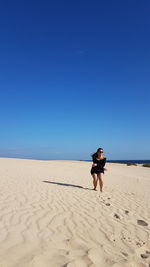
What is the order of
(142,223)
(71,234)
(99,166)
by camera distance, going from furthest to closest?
(99,166)
(142,223)
(71,234)

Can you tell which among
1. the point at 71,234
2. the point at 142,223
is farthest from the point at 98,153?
the point at 71,234

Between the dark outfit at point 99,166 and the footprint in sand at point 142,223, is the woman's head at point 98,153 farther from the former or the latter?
the footprint in sand at point 142,223

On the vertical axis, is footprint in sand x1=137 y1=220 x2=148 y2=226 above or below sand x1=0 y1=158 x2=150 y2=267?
below

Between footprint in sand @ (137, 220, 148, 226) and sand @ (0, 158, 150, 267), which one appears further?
footprint in sand @ (137, 220, 148, 226)

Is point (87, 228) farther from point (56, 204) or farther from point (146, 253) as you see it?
point (56, 204)

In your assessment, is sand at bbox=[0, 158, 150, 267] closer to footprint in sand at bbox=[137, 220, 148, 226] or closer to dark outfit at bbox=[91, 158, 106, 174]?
footprint in sand at bbox=[137, 220, 148, 226]

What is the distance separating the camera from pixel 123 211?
5996 mm

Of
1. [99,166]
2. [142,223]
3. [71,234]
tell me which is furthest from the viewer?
[99,166]

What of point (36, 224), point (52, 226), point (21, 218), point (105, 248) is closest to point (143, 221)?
point (105, 248)

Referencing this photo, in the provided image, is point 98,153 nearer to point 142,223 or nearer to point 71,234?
point 142,223

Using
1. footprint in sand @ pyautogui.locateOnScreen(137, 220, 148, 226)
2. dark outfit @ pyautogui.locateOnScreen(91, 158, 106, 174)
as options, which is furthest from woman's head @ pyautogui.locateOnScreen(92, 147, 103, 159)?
footprint in sand @ pyautogui.locateOnScreen(137, 220, 148, 226)

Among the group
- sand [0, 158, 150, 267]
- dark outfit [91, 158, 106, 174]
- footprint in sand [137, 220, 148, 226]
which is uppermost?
dark outfit [91, 158, 106, 174]

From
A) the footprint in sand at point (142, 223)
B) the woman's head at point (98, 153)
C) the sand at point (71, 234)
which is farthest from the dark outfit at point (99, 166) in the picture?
the footprint in sand at point (142, 223)

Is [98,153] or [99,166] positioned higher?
[98,153]
